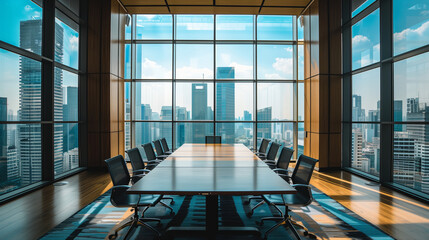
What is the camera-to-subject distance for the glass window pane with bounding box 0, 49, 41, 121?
390 cm

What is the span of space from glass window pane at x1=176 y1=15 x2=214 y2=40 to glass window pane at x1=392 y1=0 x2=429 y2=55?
16.0 feet

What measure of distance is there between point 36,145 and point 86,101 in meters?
1.82

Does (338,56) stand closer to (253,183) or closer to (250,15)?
(250,15)

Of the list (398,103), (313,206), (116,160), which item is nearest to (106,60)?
(116,160)

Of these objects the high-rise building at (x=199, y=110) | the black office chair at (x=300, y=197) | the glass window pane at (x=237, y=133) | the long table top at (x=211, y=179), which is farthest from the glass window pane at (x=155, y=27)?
the black office chair at (x=300, y=197)

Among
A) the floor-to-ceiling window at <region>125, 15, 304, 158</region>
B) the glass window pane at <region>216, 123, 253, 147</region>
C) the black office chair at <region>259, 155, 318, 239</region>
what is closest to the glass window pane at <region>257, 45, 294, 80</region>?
the floor-to-ceiling window at <region>125, 15, 304, 158</region>

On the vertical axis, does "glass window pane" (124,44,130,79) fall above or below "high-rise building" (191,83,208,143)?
above

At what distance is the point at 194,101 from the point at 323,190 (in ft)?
15.1

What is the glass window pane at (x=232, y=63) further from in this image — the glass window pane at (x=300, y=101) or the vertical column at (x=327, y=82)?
the vertical column at (x=327, y=82)

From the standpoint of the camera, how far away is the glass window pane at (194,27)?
7.27m

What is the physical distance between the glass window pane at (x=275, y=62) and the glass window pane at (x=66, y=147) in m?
5.88

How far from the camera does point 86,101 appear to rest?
6.09 m

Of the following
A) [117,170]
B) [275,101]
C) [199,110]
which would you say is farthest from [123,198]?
[275,101]

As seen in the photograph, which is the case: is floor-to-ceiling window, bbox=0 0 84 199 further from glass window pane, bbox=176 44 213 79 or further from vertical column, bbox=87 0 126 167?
glass window pane, bbox=176 44 213 79
